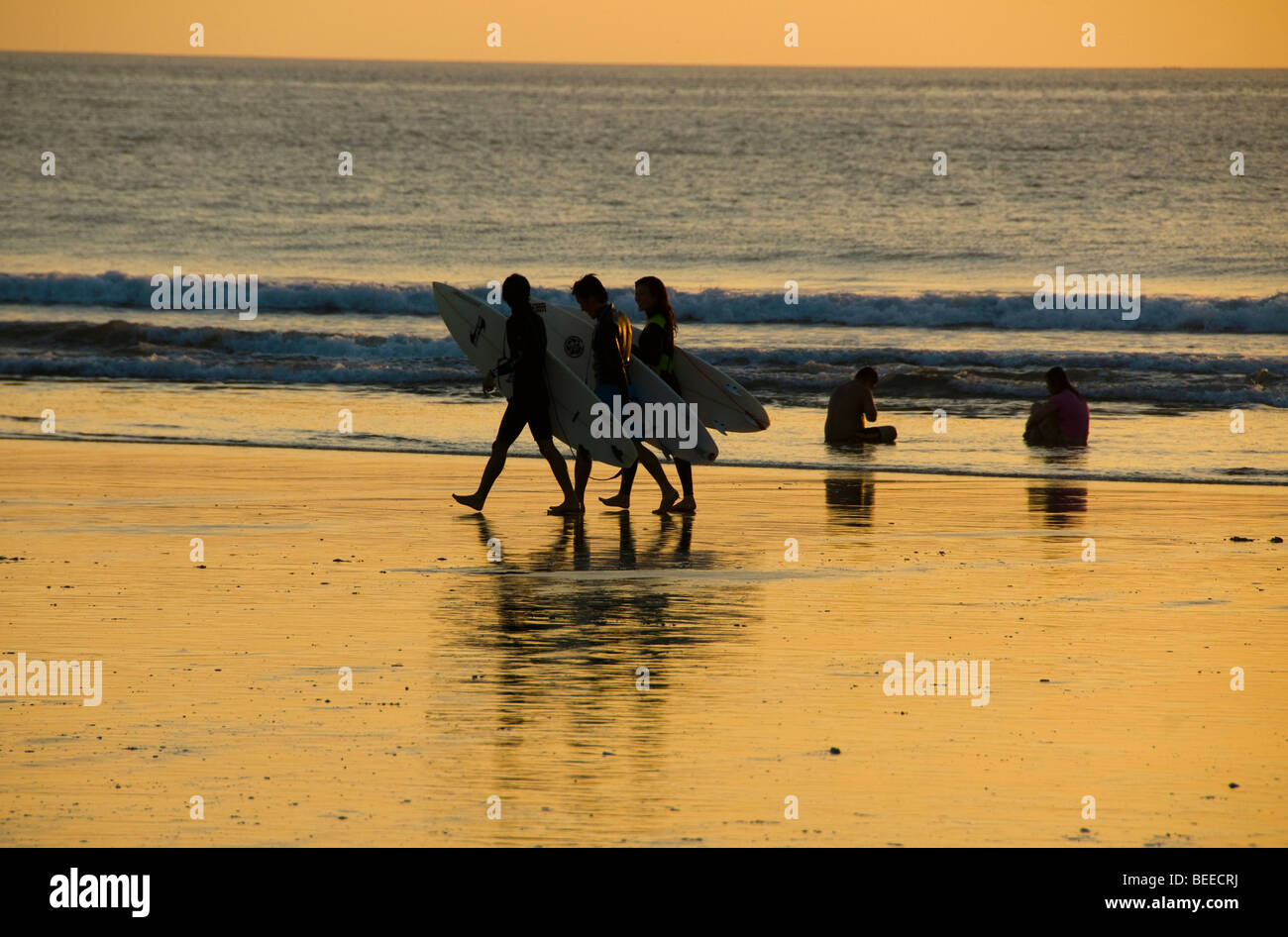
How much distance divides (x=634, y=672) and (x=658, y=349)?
17.1ft

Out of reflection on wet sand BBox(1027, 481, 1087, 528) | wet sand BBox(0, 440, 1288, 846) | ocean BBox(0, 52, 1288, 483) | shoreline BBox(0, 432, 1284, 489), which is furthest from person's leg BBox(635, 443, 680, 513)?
ocean BBox(0, 52, 1288, 483)

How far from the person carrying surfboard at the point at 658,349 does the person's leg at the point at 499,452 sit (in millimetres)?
883

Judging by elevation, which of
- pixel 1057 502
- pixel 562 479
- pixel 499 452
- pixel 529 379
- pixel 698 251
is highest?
pixel 698 251

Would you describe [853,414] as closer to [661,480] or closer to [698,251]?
[661,480]

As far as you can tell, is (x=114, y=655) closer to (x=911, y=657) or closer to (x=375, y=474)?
(x=911, y=657)

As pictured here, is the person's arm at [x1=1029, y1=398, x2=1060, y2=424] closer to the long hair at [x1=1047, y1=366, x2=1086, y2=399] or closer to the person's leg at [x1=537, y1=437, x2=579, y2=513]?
the long hair at [x1=1047, y1=366, x2=1086, y2=399]

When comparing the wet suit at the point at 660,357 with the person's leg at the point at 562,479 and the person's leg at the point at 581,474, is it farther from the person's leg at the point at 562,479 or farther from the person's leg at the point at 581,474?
the person's leg at the point at 562,479

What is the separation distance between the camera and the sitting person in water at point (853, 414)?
17.5m

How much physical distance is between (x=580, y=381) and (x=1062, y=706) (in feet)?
19.7

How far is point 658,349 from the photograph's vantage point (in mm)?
12609

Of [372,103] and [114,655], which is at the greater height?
[372,103]

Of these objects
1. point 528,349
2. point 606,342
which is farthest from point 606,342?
point 528,349

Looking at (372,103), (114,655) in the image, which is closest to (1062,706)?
(114,655)

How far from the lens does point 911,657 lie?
809 cm
